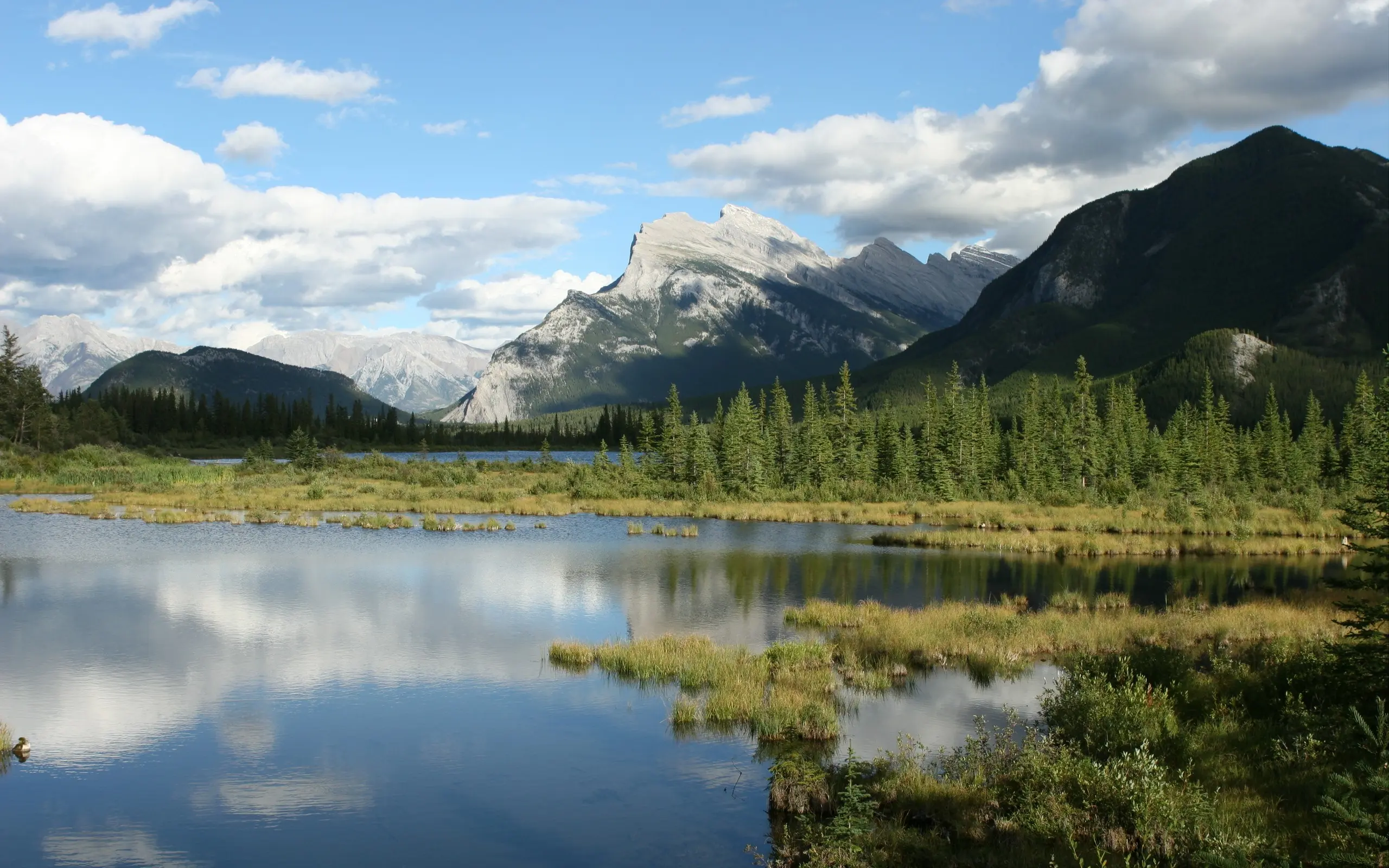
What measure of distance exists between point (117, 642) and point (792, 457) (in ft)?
277

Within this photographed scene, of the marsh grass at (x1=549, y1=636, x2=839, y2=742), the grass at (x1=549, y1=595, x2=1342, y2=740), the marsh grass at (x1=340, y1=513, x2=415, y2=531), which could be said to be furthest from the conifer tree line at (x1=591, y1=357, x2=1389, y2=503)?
the marsh grass at (x1=549, y1=636, x2=839, y2=742)

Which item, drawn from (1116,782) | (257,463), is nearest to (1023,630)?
(1116,782)

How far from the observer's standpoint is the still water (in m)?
18.2

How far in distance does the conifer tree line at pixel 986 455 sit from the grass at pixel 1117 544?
2597 centimetres

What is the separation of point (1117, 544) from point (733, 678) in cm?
4252

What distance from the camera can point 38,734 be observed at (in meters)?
23.0

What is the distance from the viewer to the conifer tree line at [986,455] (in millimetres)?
99250

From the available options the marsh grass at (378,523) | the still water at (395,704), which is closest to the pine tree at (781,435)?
the marsh grass at (378,523)

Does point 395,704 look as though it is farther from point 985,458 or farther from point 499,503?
point 985,458

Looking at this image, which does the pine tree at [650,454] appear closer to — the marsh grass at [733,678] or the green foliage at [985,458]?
the green foliage at [985,458]

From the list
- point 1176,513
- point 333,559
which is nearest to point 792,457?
point 1176,513

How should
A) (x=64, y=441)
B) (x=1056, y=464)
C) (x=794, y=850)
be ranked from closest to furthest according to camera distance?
(x=794, y=850), (x=1056, y=464), (x=64, y=441)

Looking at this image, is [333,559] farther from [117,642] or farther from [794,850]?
[794,850]

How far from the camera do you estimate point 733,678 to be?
2772 centimetres
